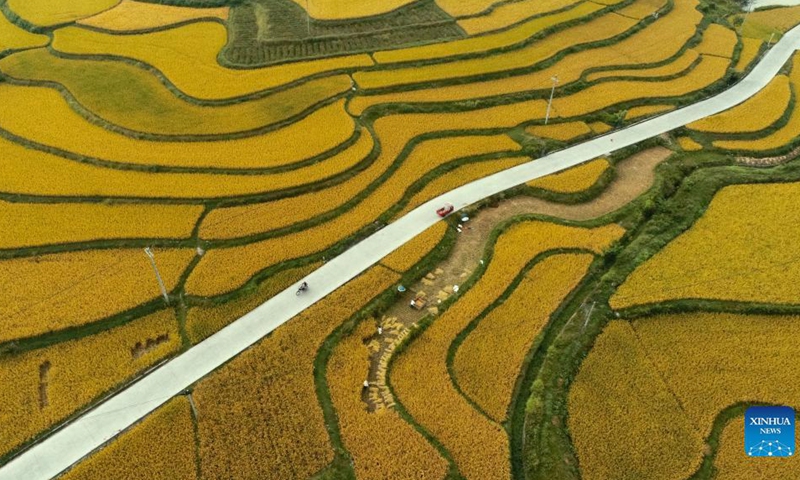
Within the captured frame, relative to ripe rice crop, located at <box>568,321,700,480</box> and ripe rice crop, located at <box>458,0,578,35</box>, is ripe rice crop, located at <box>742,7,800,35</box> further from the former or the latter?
ripe rice crop, located at <box>568,321,700,480</box>

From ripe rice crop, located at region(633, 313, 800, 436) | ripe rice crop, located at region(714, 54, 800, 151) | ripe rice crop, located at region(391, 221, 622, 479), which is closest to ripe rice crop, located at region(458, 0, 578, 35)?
ripe rice crop, located at region(714, 54, 800, 151)

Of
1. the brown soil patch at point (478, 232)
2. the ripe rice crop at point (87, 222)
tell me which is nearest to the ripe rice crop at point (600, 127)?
the brown soil patch at point (478, 232)

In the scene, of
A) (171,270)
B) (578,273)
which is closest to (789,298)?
(578,273)

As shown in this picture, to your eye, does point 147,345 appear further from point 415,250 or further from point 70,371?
point 415,250

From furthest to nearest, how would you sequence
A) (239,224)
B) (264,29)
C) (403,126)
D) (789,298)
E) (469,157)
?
(264,29)
(403,126)
(469,157)
(239,224)
(789,298)

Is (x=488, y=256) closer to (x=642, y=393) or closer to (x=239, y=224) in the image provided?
(x=642, y=393)

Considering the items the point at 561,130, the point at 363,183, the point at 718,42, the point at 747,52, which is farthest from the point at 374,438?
the point at 718,42
